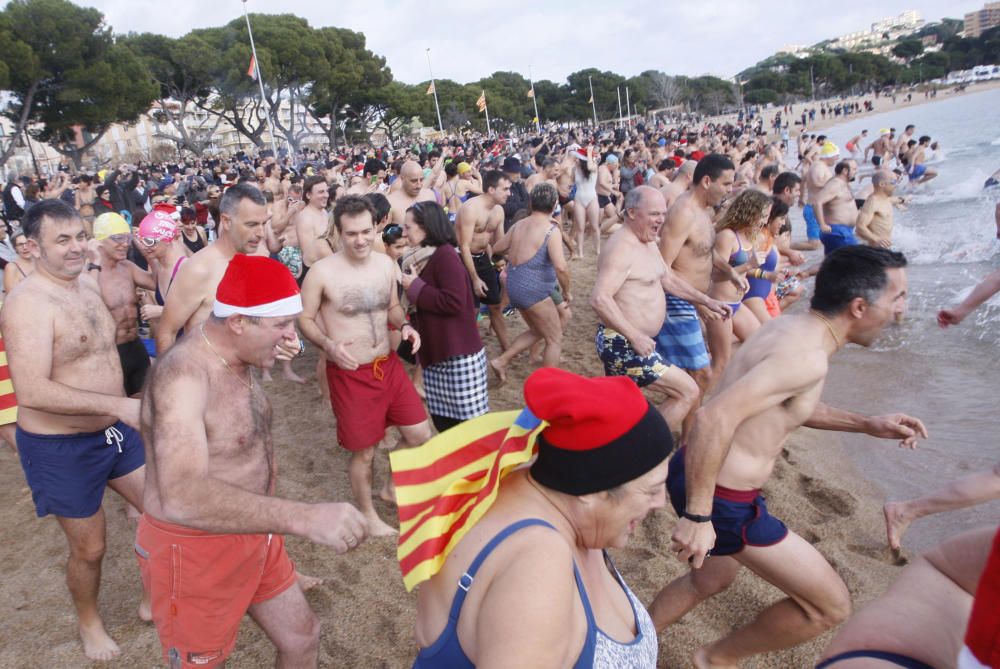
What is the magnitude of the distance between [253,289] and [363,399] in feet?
5.80

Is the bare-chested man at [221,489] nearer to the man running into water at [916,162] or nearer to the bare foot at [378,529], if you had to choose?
the bare foot at [378,529]

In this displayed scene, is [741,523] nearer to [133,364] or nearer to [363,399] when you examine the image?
[363,399]

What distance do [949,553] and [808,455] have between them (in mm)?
3392

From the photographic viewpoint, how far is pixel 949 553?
1566 millimetres

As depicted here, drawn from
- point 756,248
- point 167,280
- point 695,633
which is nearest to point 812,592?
point 695,633

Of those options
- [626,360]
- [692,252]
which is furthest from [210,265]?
[692,252]

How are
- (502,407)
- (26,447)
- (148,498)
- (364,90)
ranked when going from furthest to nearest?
1. (364,90)
2. (502,407)
3. (26,447)
4. (148,498)

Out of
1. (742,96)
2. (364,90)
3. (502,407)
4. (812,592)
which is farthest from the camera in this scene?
(742,96)

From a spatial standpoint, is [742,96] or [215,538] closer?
[215,538]

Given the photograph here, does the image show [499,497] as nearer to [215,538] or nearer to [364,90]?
[215,538]

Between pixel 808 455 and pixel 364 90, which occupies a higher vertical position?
pixel 364 90

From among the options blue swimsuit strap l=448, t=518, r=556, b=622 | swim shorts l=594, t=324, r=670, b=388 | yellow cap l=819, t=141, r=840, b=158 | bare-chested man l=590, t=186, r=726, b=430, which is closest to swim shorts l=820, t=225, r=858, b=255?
yellow cap l=819, t=141, r=840, b=158

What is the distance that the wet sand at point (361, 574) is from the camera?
120 inches

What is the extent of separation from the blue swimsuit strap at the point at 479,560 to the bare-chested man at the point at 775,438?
1.11 metres
